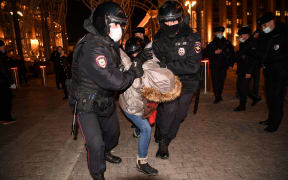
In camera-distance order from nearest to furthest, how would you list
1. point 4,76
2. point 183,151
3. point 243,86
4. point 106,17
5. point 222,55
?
point 106,17 < point 183,151 < point 4,76 < point 243,86 < point 222,55

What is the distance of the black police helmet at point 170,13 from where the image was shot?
3.28 meters

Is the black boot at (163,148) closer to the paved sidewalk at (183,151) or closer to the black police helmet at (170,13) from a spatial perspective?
the paved sidewalk at (183,151)

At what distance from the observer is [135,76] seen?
8.38 ft

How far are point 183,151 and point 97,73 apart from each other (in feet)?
7.15

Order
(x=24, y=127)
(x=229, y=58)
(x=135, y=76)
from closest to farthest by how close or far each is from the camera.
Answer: (x=135, y=76) → (x=24, y=127) → (x=229, y=58)

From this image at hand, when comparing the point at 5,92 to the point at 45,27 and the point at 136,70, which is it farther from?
the point at 45,27

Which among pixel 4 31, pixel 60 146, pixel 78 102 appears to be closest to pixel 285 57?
pixel 78 102

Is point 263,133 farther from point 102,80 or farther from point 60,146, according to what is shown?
point 60,146

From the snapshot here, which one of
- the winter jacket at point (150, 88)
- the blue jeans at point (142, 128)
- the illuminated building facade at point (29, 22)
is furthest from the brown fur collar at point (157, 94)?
the illuminated building facade at point (29, 22)

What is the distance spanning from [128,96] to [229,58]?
15.8ft

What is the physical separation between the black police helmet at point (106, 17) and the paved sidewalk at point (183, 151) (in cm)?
204

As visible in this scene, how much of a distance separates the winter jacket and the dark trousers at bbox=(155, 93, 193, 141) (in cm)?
59

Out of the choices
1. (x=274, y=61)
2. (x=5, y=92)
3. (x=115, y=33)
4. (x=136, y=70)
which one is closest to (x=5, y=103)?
(x=5, y=92)

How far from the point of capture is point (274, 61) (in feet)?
13.1
